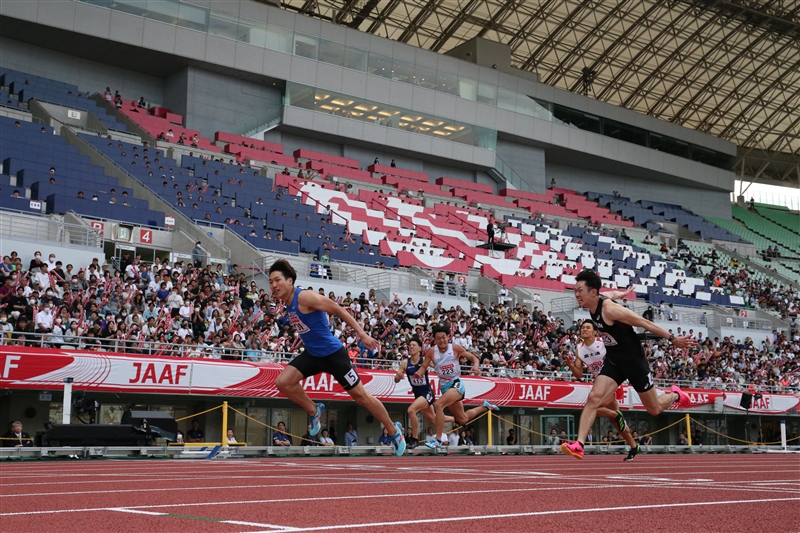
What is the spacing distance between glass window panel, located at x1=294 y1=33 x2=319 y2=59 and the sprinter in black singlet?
4333 centimetres

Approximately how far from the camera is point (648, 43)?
216 feet

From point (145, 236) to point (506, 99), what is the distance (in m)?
34.8

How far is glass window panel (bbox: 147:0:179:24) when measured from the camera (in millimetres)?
44438

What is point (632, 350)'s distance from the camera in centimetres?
910

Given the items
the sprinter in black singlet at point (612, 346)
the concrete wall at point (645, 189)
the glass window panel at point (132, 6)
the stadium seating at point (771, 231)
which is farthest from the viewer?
the stadium seating at point (771, 231)

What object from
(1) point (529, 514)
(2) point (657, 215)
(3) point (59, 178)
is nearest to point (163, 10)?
(3) point (59, 178)

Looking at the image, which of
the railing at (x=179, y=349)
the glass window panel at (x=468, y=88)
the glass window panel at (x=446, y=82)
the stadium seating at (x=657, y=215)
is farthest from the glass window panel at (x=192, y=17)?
the stadium seating at (x=657, y=215)

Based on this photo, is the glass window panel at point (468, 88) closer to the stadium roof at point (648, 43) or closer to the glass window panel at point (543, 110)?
the glass window panel at point (543, 110)

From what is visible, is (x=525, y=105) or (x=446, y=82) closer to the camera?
(x=446, y=82)

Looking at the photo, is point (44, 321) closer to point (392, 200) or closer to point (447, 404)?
point (447, 404)

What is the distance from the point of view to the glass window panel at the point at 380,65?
52625mm

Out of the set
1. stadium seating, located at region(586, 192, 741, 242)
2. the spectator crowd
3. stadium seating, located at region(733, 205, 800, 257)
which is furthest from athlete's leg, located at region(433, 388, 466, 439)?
stadium seating, located at region(733, 205, 800, 257)

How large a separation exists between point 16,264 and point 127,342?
335cm

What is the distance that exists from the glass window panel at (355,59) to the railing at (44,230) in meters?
28.1
